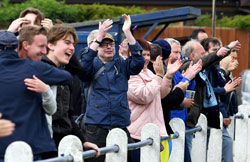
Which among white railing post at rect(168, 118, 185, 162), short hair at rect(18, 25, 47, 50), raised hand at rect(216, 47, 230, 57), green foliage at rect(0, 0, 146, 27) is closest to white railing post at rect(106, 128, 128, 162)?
short hair at rect(18, 25, 47, 50)

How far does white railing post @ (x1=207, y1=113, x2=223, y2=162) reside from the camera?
8492 millimetres

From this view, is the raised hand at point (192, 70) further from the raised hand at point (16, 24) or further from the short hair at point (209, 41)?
the raised hand at point (16, 24)

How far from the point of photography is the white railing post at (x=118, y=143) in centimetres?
525

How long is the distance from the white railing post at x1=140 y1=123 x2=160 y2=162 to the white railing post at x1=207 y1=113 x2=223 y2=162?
8.77 feet

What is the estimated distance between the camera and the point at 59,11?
15820mm

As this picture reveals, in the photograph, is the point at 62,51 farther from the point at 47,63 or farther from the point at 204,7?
the point at 204,7

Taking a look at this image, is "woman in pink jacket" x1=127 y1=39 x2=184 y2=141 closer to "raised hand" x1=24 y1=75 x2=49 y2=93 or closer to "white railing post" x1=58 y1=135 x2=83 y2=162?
"white railing post" x1=58 y1=135 x2=83 y2=162

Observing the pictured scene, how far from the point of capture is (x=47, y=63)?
190 inches

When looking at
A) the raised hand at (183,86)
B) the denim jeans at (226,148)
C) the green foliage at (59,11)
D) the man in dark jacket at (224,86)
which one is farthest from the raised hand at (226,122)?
the green foliage at (59,11)

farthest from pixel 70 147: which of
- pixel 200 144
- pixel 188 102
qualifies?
pixel 200 144

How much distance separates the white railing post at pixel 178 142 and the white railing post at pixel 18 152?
326 cm

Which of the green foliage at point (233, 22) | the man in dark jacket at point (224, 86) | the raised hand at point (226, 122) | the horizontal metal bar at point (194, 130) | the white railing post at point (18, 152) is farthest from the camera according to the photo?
the green foliage at point (233, 22)

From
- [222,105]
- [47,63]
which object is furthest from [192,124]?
[47,63]

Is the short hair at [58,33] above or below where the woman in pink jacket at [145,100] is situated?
above
